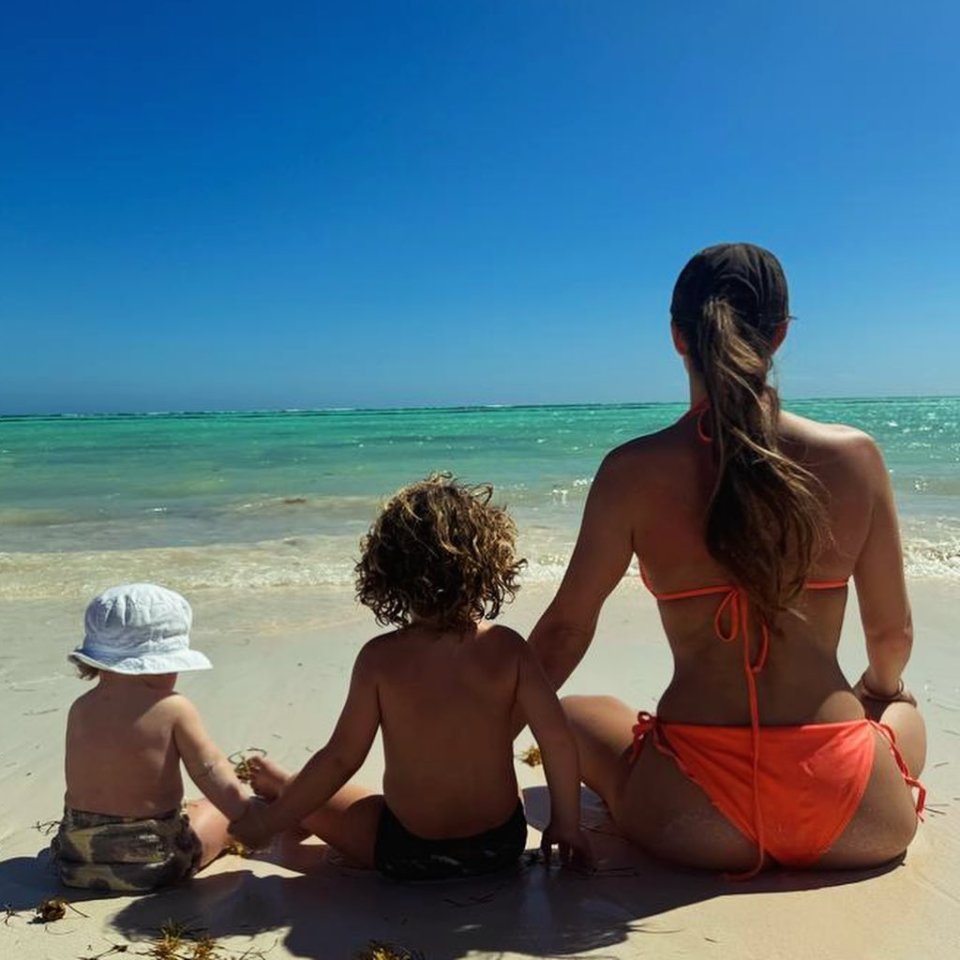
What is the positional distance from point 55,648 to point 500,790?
337 centimetres

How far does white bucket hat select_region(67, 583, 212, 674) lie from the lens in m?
2.29

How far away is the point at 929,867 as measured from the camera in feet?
7.35

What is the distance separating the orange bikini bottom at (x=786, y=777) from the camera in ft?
6.70

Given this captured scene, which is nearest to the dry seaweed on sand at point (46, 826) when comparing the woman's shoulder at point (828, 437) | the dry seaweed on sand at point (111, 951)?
the dry seaweed on sand at point (111, 951)

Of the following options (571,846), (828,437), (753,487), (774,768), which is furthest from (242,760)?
(828,437)

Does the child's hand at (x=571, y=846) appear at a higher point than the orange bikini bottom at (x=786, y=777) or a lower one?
lower

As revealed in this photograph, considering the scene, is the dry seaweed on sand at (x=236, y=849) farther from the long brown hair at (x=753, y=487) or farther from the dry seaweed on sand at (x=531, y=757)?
the long brown hair at (x=753, y=487)

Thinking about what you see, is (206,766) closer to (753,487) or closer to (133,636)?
(133,636)

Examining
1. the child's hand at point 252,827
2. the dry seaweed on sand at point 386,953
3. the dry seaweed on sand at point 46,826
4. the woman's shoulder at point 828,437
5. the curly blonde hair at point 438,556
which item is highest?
the woman's shoulder at point 828,437

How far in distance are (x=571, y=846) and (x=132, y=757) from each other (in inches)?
44.8

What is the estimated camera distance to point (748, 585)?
203cm

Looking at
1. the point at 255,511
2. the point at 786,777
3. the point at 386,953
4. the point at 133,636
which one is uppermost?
the point at 133,636

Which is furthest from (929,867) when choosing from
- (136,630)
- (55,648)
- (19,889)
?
(55,648)

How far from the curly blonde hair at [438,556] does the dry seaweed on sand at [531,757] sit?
A: 1147 millimetres
